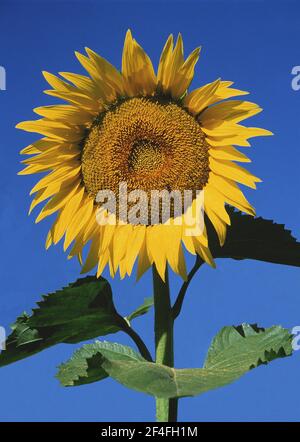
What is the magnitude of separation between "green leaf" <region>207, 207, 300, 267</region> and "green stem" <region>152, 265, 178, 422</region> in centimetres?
32

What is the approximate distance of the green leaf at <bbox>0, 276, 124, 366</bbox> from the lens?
8.52 feet

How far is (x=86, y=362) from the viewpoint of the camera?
2.97 meters

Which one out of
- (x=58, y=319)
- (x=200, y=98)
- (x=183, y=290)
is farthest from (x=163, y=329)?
(x=200, y=98)

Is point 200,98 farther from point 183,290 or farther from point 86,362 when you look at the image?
point 86,362

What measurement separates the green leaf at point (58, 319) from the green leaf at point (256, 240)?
0.51 m

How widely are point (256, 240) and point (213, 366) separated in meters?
0.55

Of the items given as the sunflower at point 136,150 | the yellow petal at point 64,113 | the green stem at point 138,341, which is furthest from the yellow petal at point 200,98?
the green stem at point 138,341

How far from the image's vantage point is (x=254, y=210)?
8.43 ft

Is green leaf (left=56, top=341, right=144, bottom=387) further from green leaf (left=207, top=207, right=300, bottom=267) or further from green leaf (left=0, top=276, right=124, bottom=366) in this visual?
green leaf (left=207, top=207, right=300, bottom=267)

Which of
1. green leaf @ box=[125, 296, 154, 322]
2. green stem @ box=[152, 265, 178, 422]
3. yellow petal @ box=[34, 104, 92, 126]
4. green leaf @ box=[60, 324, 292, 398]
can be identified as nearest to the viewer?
green leaf @ box=[60, 324, 292, 398]

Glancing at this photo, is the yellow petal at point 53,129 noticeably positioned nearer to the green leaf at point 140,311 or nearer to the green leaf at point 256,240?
the green leaf at point 256,240

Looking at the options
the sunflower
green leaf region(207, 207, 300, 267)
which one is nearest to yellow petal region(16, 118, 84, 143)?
the sunflower

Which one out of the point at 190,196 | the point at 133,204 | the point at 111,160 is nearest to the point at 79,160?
the point at 111,160

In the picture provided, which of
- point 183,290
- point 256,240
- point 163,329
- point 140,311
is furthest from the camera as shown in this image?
point 140,311
